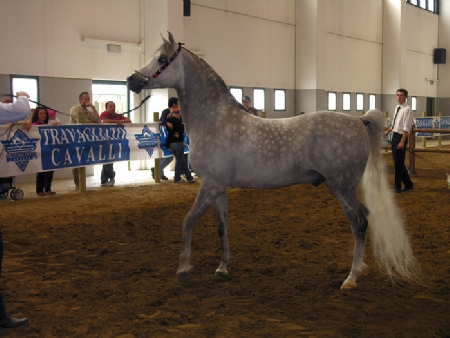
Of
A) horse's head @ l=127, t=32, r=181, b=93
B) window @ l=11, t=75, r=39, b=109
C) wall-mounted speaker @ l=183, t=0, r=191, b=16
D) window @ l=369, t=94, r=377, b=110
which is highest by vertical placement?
wall-mounted speaker @ l=183, t=0, r=191, b=16

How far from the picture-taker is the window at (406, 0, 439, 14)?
30.0m

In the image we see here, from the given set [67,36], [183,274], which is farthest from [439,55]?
[183,274]

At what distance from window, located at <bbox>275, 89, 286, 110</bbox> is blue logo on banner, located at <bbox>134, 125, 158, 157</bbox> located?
1027cm

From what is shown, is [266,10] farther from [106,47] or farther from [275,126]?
[275,126]

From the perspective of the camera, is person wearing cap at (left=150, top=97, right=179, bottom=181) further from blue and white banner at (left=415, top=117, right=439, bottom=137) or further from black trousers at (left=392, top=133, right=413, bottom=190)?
blue and white banner at (left=415, top=117, right=439, bottom=137)

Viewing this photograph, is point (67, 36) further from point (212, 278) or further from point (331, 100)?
point (331, 100)

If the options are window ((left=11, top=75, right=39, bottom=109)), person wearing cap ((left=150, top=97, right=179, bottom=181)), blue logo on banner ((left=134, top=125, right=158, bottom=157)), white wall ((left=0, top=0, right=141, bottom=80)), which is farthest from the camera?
window ((left=11, top=75, right=39, bottom=109))

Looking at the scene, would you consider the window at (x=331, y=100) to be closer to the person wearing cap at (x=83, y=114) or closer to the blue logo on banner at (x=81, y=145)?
the blue logo on banner at (x=81, y=145)

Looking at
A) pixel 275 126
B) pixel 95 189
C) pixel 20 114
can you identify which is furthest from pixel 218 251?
pixel 95 189

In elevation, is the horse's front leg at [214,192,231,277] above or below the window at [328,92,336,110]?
below

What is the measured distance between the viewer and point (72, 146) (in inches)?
399

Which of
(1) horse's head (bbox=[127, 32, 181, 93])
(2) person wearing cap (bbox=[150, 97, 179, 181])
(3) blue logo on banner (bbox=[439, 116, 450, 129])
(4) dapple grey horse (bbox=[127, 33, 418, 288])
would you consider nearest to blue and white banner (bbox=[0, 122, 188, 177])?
(2) person wearing cap (bbox=[150, 97, 179, 181])

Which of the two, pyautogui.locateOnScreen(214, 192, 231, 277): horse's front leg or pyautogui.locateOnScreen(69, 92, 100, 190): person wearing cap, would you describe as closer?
pyautogui.locateOnScreen(214, 192, 231, 277): horse's front leg

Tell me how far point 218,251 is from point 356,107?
2170cm
